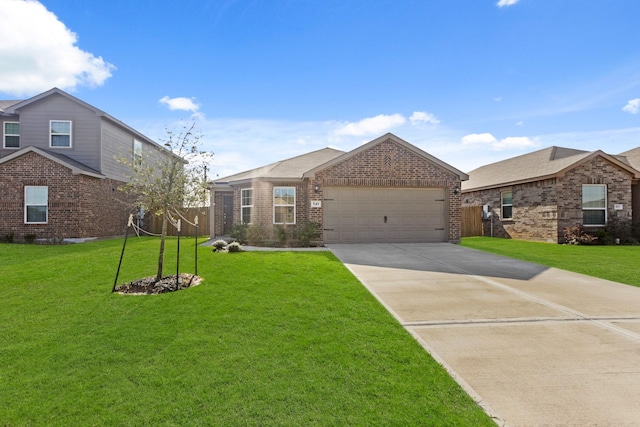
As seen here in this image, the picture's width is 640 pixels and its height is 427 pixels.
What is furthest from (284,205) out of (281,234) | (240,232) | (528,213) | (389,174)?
(528,213)

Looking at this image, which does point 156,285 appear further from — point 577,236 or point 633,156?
point 633,156

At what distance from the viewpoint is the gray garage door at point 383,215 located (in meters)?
13.4

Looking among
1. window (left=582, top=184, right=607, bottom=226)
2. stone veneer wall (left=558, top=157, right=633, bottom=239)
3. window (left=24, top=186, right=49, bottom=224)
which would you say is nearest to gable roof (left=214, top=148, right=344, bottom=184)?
window (left=24, top=186, right=49, bottom=224)

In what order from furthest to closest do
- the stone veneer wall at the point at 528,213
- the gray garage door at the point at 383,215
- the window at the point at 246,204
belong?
the stone veneer wall at the point at 528,213, the window at the point at 246,204, the gray garage door at the point at 383,215

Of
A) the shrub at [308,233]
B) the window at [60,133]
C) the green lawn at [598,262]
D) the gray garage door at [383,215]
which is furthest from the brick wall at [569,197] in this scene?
the window at [60,133]

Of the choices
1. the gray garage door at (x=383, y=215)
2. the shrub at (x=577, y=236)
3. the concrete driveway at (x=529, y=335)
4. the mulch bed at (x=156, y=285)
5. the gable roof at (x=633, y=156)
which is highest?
the gable roof at (x=633, y=156)

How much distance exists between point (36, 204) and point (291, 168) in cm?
1132

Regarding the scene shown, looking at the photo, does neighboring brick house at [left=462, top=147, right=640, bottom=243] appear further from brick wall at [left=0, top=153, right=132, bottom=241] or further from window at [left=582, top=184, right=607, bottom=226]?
A: brick wall at [left=0, top=153, right=132, bottom=241]

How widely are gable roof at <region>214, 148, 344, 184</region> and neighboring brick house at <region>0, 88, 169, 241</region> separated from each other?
408 centimetres

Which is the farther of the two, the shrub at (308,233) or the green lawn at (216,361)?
A: the shrub at (308,233)

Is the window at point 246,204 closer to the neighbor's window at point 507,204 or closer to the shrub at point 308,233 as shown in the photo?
the shrub at point 308,233

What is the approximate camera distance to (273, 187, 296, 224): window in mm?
13680

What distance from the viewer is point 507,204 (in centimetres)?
1842

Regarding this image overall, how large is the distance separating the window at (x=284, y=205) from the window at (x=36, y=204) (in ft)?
33.1
